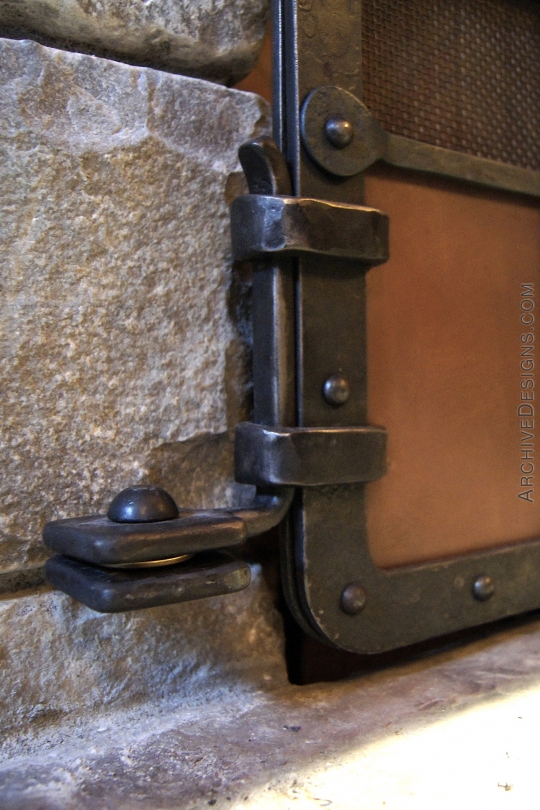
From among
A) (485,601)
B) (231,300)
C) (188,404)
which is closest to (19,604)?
(188,404)

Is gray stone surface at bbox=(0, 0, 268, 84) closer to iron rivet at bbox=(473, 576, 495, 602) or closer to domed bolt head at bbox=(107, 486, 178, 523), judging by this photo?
domed bolt head at bbox=(107, 486, 178, 523)

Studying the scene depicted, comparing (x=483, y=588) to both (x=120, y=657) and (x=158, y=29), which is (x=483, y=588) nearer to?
(x=120, y=657)

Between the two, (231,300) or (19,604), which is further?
(231,300)

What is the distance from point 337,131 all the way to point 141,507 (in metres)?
0.40

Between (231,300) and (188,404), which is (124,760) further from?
(231,300)

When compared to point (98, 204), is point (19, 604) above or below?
below

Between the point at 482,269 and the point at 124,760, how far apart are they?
0.65m

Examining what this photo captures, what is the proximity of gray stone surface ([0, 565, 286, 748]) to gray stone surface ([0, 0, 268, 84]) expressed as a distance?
1.66ft

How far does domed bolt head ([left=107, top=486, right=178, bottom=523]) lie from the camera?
18.7 inches

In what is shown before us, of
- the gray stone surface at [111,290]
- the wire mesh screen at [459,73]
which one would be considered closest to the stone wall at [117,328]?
the gray stone surface at [111,290]

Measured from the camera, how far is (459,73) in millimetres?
764

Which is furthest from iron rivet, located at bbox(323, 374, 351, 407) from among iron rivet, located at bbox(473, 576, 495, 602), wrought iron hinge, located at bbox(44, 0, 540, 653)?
iron rivet, located at bbox(473, 576, 495, 602)

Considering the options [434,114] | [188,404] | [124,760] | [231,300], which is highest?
[434,114]

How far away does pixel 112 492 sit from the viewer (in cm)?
57
